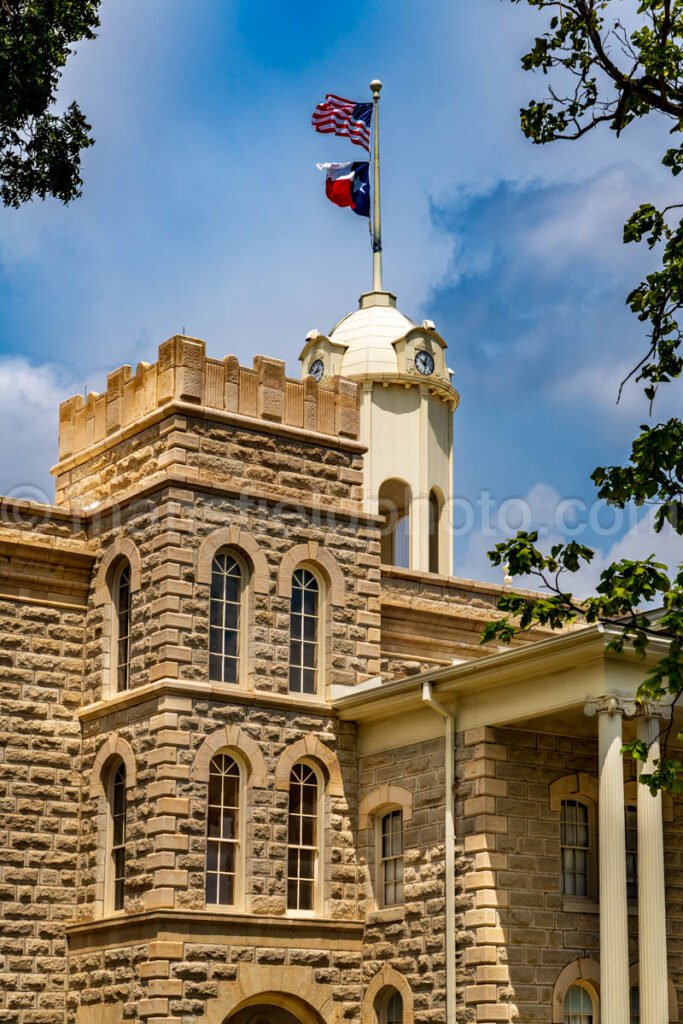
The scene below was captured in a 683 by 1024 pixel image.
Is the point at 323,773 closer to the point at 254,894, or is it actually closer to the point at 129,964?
the point at 254,894

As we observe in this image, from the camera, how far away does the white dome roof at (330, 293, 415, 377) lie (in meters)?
34.6

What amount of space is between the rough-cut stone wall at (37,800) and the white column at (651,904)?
8.42m

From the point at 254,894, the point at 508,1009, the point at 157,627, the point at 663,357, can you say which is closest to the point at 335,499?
the point at 157,627

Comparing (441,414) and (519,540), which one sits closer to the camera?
(519,540)

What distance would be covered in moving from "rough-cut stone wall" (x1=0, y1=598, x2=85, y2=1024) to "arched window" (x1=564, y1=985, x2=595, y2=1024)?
23.7ft

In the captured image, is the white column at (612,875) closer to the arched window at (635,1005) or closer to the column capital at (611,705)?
the column capital at (611,705)

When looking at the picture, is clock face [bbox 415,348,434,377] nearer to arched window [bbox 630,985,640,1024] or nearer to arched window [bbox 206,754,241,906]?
arched window [bbox 206,754,241,906]

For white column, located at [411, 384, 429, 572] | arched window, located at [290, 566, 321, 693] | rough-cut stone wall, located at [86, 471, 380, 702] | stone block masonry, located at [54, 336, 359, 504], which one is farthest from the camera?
white column, located at [411, 384, 429, 572]

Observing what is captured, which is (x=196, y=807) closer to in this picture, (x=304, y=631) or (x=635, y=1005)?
(x=304, y=631)

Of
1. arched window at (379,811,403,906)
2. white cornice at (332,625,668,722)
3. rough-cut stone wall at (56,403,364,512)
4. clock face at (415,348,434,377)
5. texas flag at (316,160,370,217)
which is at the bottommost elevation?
arched window at (379,811,403,906)

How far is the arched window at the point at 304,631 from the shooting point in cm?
2541

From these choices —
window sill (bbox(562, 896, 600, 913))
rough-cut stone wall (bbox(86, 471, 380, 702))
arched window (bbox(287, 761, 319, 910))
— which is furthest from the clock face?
window sill (bbox(562, 896, 600, 913))

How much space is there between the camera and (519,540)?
16.7 m

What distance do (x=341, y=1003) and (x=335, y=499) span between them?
25.0 feet
